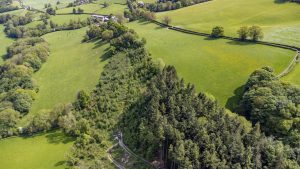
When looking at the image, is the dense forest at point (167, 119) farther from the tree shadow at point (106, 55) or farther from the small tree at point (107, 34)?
the small tree at point (107, 34)

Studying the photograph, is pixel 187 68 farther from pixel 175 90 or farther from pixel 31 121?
pixel 31 121

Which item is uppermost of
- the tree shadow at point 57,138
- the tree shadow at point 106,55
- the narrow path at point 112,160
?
the tree shadow at point 106,55

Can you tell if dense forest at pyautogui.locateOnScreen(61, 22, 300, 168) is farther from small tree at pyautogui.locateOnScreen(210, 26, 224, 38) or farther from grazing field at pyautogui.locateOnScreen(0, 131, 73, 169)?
small tree at pyautogui.locateOnScreen(210, 26, 224, 38)

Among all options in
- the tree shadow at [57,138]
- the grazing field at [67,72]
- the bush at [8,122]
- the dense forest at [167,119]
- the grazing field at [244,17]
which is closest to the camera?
the dense forest at [167,119]

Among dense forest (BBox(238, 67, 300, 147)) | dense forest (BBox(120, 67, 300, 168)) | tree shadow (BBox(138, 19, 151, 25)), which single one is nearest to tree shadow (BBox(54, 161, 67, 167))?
dense forest (BBox(120, 67, 300, 168))

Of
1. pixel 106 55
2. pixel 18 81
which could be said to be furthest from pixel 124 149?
pixel 18 81

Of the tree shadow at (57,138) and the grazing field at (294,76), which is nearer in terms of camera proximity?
the tree shadow at (57,138)

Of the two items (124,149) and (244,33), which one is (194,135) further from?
(244,33)

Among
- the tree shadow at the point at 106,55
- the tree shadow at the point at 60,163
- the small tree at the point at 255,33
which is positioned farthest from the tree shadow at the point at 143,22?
the tree shadow at the point at 60,163
